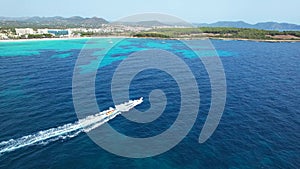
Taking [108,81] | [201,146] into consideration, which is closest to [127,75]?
[108,81]

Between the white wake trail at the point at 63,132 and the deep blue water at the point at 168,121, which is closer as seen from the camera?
the deep blue water at the point at 168,121

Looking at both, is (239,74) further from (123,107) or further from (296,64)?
(123,107)

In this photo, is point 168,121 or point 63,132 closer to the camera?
point 63,132

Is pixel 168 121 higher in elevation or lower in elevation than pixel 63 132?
higher

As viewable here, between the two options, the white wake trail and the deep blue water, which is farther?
the white wake trail
